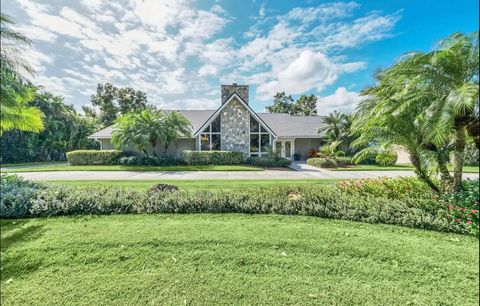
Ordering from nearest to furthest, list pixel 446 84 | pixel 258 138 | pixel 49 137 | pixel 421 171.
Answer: pixel 446 84, pixel 421 171, pixel 258 138, pixel 49 137

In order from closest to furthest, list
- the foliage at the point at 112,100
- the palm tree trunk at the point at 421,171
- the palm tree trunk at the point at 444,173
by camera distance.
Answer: the palm tree trunk at the point at 444,173 < the palm tree trunk at the point at 421,171 < the foliage at the point at 112,100

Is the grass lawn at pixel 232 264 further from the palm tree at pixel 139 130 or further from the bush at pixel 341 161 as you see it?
the bush at pixel 341 161

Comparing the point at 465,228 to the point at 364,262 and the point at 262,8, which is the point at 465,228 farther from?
the point at 262,8

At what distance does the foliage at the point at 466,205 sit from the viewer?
4.96 meters

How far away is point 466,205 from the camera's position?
17.9 feet

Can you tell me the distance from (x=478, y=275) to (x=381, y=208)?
239 centimetres

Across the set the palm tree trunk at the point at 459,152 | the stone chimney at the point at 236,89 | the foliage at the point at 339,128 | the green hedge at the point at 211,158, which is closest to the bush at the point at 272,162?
the green hedge at the point at 211,158

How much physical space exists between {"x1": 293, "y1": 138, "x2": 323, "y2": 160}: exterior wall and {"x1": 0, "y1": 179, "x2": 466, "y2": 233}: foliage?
698 inches

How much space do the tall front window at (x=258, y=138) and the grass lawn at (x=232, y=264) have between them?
15.6 m

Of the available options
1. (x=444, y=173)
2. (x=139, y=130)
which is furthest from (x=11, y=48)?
(x=444, y=173)

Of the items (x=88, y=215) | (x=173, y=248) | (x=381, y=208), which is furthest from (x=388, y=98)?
(x=88, y=215)

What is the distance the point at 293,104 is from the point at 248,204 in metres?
45.4

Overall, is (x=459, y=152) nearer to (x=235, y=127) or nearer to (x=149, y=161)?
(x=235, y=127)

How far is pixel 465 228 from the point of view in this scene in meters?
4.91
